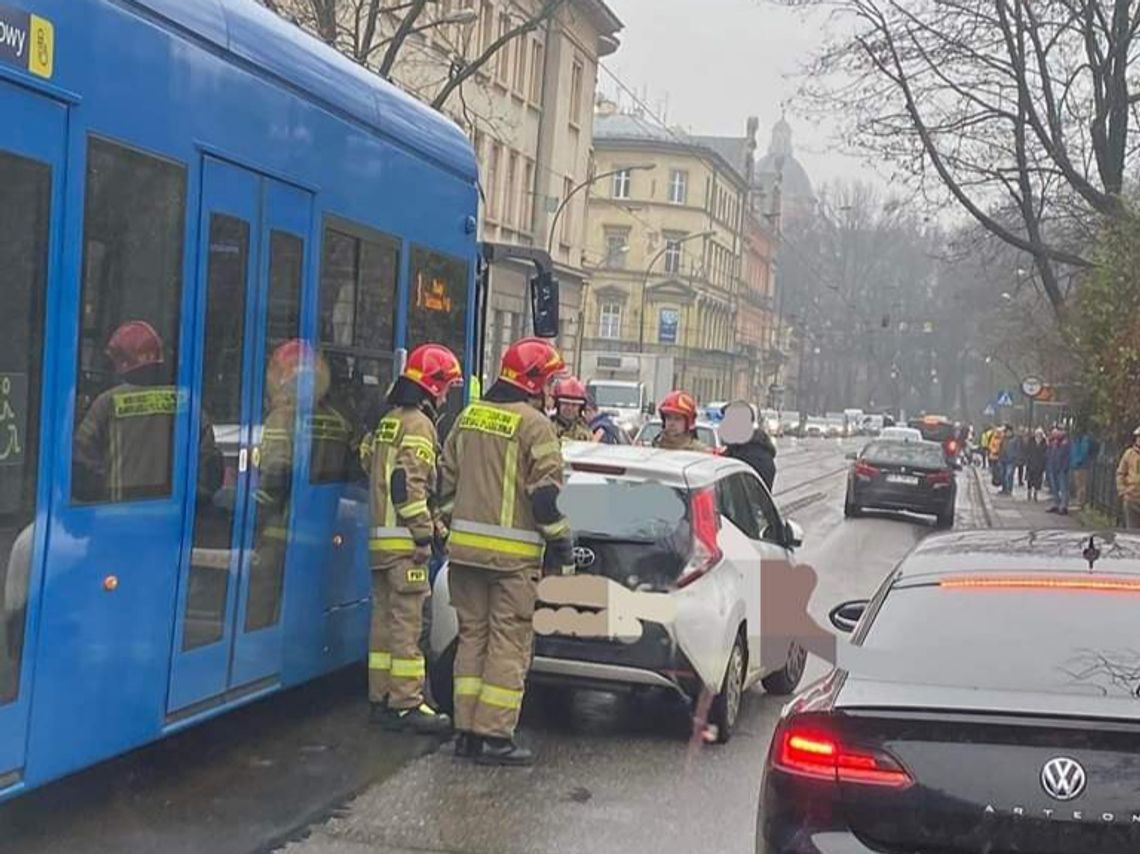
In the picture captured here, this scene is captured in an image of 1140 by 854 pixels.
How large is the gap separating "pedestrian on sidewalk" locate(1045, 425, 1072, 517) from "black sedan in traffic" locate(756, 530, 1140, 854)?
3024 cm

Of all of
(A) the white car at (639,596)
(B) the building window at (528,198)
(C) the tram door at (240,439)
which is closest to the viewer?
(C) the tram door at (240,439)

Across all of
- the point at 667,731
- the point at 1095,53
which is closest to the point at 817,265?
the point at 1095,53

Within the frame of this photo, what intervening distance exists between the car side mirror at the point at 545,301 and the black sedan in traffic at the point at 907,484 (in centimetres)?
1877

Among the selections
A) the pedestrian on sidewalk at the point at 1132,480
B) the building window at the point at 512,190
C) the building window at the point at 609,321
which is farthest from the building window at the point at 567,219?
the building window at the point at 609,321

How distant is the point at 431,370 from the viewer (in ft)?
26.1

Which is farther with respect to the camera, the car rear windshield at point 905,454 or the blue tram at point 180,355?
the car rear windshield at point 905,454

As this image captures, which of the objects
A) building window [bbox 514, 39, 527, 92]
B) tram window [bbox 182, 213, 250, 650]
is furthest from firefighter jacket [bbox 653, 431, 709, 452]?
building window [bbox 514, 39, 527, 92]

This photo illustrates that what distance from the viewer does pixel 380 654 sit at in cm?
800

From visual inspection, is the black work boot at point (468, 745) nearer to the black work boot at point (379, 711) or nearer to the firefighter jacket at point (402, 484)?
the black work boot at point (379, 711)

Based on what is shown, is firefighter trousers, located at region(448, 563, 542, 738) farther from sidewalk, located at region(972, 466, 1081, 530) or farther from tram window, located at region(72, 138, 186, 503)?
sidewalk, located at region(972, 466, 1081, 530)

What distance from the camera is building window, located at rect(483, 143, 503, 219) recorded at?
45.3 metres

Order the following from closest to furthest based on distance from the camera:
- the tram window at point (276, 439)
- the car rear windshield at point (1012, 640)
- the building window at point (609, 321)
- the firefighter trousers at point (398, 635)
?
the car rear windshield at point (1012, 640), the tram window at point (276, 439), the firefighter trousers at point (398, 635), the building window at point (609, 321)

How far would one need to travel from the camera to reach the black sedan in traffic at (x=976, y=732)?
4.04 m

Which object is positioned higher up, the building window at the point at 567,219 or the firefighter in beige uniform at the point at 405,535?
the building window at the point at 567,219
